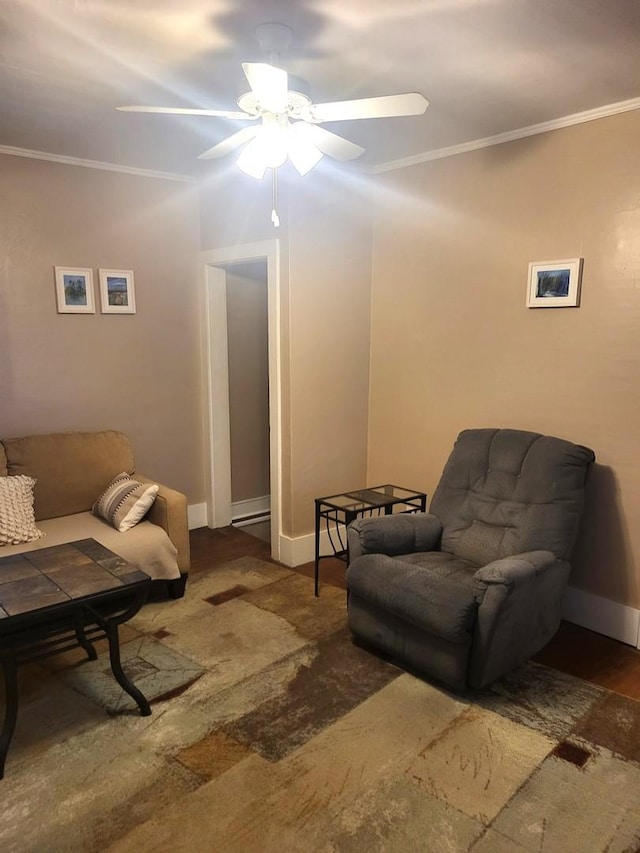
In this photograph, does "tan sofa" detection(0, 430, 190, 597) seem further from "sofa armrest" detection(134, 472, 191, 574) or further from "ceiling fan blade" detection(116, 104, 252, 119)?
"ceiling fan blade" detection(116, 104, 252, 119)

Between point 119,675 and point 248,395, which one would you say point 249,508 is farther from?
point 119,675

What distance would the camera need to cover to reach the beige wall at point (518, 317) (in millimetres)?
2922

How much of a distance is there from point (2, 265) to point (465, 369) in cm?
287

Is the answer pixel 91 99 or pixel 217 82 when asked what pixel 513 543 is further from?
pixel 91 99

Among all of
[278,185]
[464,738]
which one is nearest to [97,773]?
[464,738]

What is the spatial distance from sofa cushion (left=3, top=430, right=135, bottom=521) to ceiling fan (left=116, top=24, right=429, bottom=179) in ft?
6.27

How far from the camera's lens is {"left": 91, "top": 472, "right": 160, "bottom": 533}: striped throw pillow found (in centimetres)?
328

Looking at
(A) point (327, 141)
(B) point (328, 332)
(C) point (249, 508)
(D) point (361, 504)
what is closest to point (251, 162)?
(A) point (327, 141)

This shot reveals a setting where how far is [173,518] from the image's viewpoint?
337 centimetres

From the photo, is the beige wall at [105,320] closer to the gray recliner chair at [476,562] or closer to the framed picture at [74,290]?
the framed picture at [74,290]

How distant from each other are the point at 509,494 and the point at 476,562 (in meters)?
0.39

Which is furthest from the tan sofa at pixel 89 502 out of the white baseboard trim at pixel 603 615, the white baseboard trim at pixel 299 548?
the white baseboard trim at pixel 603 615

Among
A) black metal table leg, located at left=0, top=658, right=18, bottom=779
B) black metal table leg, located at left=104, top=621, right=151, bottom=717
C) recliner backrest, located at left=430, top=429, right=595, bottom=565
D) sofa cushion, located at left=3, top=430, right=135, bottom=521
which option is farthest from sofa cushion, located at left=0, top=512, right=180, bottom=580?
recliner backrest, located at left=430, top=429, right=595, bottom=565

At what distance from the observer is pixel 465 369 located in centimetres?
360
